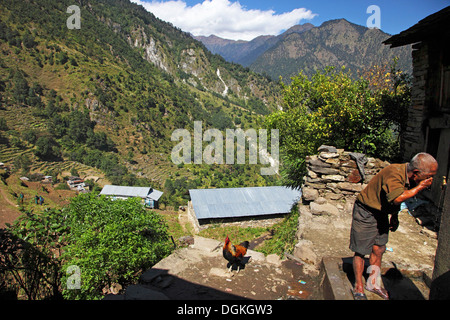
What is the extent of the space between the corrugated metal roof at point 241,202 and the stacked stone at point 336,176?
13.3 metres

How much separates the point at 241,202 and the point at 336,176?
1560cm

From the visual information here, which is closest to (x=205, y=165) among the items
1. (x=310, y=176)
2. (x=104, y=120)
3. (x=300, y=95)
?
(x=104, y=120)

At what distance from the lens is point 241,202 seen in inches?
876

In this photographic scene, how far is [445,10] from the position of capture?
626 centimetres

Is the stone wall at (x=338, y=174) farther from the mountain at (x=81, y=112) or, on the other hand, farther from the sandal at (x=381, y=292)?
the mountain at (x=81, y=112)

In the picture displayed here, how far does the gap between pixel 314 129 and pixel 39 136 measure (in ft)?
197

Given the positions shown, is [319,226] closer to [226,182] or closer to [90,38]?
[226,182]

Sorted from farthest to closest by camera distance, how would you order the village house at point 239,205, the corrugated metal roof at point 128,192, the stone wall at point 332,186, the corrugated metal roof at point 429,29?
the corrugated metal roof at point 128,192, the village house at point 239,205, the stone wall at point 332,186, the corrugated metal roof at point 429,29

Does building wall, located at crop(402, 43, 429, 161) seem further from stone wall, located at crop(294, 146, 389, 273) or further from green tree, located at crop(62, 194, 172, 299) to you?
green tree, located at crop(62, 194, 172, 299)

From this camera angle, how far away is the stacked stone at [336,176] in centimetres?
698
